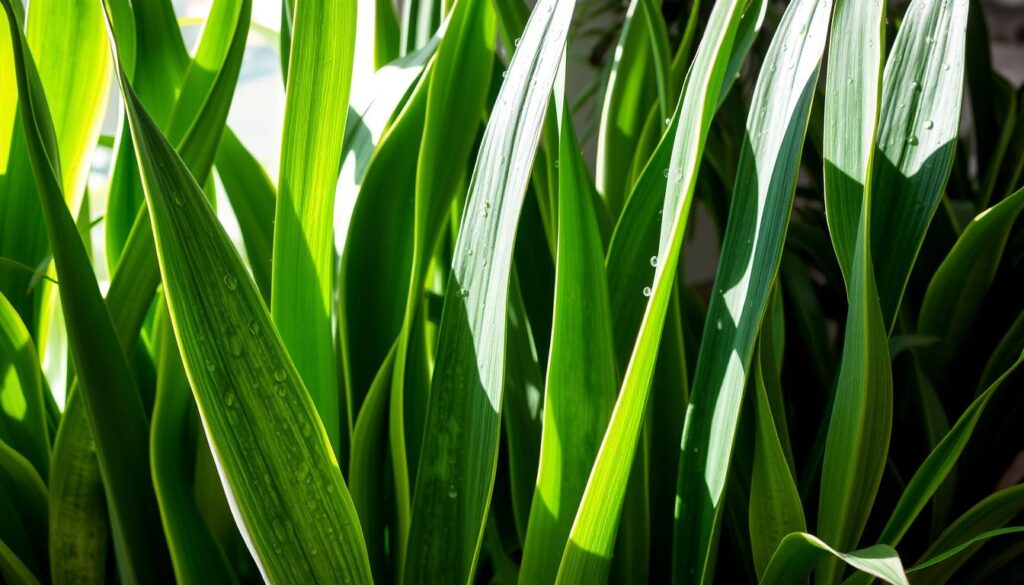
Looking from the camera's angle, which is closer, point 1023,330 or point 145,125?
point 145,125

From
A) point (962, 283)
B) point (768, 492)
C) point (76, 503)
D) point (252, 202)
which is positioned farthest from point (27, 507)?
point (962, 283)

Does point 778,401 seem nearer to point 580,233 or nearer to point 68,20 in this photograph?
point 580,233

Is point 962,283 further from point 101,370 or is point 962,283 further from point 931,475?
point 101,370

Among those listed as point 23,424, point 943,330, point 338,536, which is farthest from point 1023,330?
point 23,424

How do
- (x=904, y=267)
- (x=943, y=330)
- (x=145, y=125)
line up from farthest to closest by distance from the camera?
(x=943, y=330) → (x=904, y=267) → (x=145, y=125)

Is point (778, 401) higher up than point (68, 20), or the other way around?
point (68, 20)

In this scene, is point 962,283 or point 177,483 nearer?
point 177,483

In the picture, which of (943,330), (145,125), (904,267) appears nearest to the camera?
(145,125)
